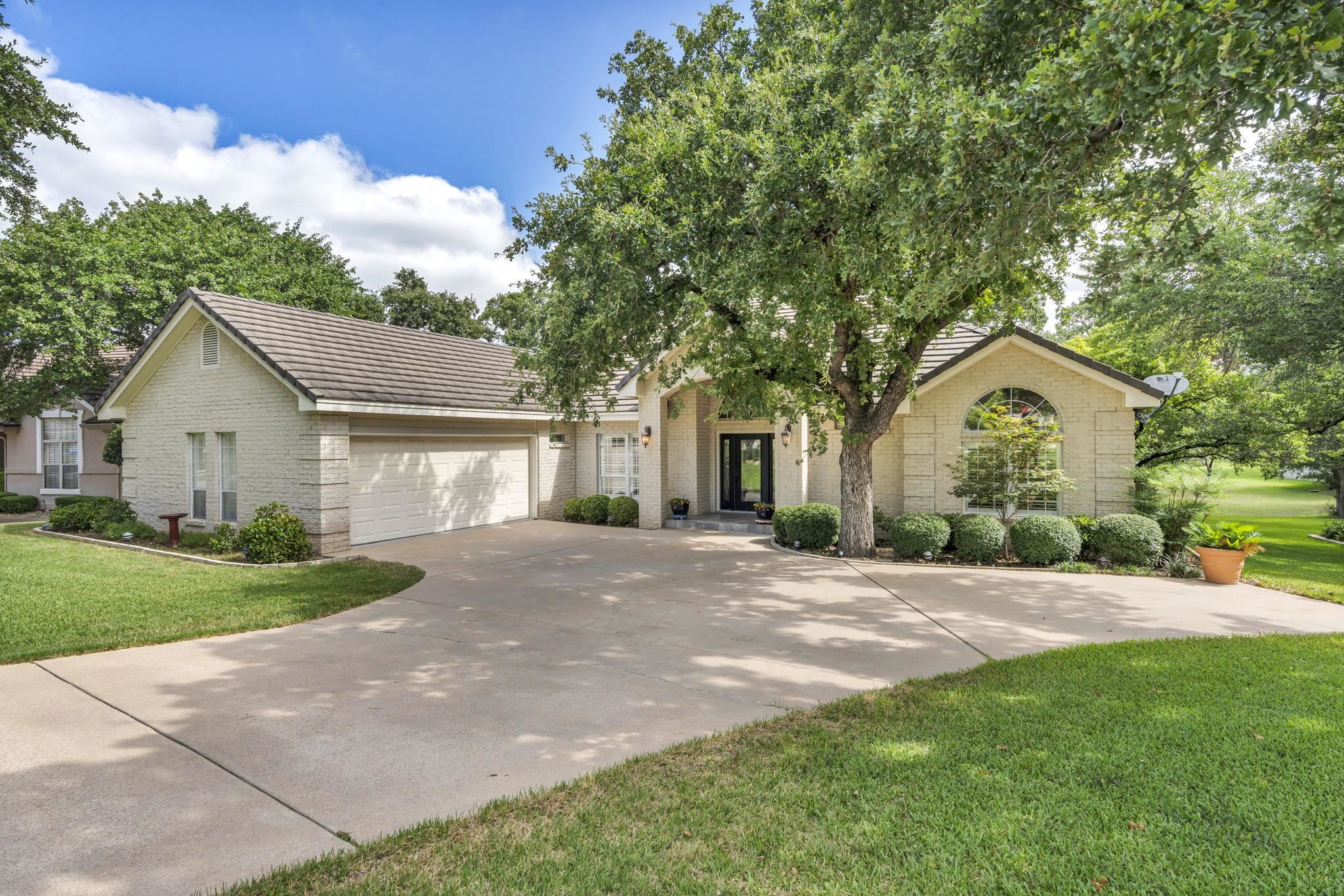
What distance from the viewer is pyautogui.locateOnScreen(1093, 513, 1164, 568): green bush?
11180mm

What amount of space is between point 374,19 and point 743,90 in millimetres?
7044

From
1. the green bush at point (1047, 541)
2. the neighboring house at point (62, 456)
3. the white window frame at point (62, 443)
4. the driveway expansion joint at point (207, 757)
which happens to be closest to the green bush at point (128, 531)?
the neighboring house at point (62, 456)

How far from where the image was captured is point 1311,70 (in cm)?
439

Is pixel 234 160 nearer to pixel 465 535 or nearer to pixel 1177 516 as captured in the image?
pixel 465 535

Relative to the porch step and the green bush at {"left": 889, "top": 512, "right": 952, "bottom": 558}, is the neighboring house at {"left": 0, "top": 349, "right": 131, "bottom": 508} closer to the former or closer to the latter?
the porch step

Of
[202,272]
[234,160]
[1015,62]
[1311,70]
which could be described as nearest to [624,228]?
[1015,62]

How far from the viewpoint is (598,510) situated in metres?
17.6

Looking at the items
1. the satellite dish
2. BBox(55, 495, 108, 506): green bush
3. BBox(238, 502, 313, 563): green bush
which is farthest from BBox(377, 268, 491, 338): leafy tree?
the satellite dish

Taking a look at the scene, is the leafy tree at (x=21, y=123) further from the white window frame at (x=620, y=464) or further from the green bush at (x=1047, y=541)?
the green bush at (x=1047, y=541)

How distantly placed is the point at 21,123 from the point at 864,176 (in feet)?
48.1

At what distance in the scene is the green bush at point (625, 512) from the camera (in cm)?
1725

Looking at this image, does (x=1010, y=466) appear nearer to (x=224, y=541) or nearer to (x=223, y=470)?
(x=224, y=541)

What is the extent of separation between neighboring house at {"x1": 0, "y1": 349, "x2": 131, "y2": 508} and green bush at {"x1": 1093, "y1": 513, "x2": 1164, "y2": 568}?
2768cm

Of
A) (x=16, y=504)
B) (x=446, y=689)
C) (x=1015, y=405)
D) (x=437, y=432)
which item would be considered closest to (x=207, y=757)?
(x=446, y=689)
